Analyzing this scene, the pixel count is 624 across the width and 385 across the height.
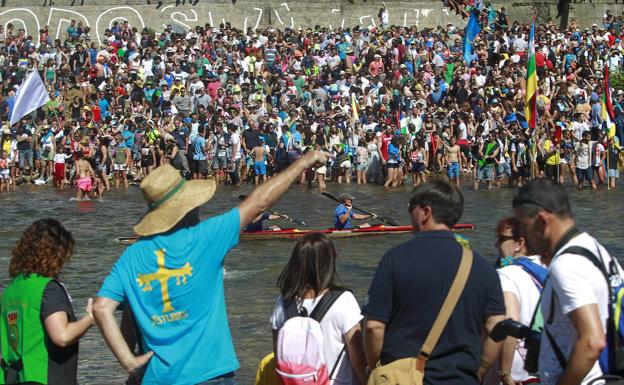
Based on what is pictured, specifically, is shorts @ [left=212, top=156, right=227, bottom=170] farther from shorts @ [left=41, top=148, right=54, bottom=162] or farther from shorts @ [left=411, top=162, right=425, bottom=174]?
shorts @ [left=411, top=162, right=425, bottom=174]

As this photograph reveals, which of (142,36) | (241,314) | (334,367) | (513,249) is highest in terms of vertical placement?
(142,36)

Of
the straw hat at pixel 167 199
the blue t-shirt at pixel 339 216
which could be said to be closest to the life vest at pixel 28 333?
the straw hat at pixel 167 199

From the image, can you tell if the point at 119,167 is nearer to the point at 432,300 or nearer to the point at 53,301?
the point at 53,301

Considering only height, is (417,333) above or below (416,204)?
below

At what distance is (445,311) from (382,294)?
266 mm

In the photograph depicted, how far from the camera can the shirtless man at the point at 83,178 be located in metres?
A: 25.6

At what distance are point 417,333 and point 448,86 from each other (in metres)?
28.2

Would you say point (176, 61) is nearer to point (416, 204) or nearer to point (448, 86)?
point (448, 86)

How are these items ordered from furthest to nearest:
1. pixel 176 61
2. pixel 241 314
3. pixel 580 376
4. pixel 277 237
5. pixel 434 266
A: pixel 176 61 → pixel 277 237 → pixel 241 314 → pixel 434 266 → pixel 580 376

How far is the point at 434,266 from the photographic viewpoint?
16.3ft

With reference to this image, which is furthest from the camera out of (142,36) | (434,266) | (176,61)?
(142,36)

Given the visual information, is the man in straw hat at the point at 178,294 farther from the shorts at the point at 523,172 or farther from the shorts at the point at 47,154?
the shorts at the point at 47,154

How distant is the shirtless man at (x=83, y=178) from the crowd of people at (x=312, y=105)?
31 mm

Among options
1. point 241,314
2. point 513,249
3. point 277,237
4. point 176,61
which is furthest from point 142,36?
point 513,249
